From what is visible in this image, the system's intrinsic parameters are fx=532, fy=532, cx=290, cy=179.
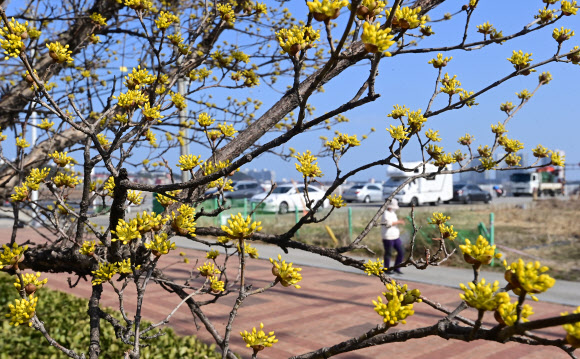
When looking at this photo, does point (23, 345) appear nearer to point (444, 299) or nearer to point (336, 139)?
point (336, 139)

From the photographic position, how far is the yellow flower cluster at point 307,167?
2295 mm

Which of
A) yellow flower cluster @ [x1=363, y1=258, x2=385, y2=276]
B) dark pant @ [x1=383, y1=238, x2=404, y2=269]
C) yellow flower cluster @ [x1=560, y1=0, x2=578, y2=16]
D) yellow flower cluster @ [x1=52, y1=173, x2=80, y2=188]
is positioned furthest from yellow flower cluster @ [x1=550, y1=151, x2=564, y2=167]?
dark pant @ [x1=383, y1=238, x2=404, y2=269]

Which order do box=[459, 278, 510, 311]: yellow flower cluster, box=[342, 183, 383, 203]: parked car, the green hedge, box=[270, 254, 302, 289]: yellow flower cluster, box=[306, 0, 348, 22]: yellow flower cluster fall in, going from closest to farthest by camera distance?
box=[459, 278, 510, 311]: yellow flower cluster
box=[306, 0, 348, 22]: yellow flower cluster
box=[270, 254, 302, 289]: yellow flower cluster
the green hedge
box=[342, 183, 383, 203]: parked car

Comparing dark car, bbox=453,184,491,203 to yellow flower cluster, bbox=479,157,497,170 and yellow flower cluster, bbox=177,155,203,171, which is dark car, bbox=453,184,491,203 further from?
yellow flower cluster, bbox=177,155,203,171

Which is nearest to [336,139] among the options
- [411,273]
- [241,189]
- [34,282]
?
[34,282]

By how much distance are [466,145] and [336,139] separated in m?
0.96

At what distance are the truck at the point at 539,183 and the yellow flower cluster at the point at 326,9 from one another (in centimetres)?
4696

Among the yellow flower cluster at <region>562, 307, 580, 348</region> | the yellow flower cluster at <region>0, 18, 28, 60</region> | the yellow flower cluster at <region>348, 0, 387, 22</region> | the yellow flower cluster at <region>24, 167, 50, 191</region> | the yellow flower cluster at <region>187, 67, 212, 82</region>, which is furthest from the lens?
the yellow flower cluster at <region>187, 67, 212, 82</region>

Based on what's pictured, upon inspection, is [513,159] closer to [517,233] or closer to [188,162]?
[188,162]

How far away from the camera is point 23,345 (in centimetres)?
612

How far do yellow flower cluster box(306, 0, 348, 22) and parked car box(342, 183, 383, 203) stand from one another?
113 feet

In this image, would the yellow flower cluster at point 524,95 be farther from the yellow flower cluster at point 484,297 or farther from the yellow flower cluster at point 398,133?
the yellow flower cluster at point 484,297

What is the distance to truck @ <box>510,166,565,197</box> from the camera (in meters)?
44.2

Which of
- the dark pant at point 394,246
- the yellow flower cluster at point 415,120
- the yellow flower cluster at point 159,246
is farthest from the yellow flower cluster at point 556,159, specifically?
the dark pant at point 394,246
